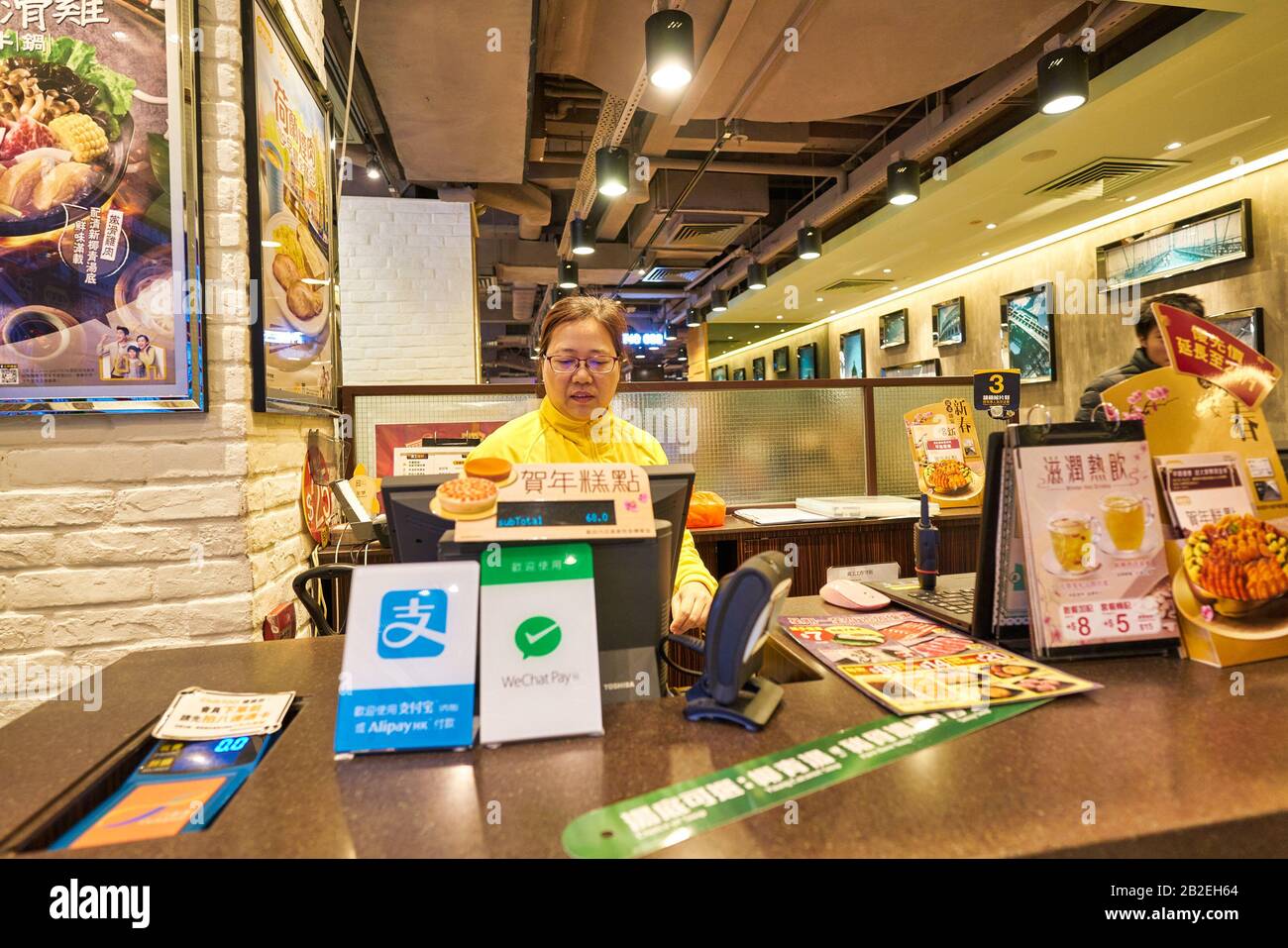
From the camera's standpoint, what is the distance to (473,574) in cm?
94

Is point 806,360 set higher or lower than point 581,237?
lower

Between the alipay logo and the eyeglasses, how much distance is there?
1148 millimetres

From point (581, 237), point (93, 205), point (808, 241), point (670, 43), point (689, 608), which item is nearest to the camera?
point (689, 608)

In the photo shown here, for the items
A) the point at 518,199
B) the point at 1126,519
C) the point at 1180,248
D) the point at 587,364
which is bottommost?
the point at 1126,519

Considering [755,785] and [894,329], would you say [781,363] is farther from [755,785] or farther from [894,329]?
[755,785]

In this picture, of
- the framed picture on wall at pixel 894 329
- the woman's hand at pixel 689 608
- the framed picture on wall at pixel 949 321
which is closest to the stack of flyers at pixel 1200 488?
the woman's hand at pixel 689 608

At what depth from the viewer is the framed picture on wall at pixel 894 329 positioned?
31.8ft

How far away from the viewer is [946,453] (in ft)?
9.77

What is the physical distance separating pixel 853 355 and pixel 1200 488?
10.5m

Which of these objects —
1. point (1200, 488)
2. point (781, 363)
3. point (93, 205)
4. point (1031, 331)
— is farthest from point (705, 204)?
point (781, 363)

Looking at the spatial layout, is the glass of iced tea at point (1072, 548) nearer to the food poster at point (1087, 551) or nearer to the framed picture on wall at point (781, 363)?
the food poster at point (1087, 551)

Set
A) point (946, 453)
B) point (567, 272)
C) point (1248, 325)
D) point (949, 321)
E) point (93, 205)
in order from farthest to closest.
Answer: point (949, 321)
point (567, 272)
point (1248, 325)
point (946, 453)
point (93, 205)
